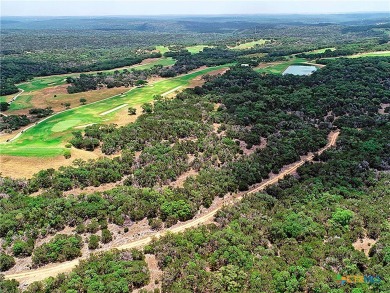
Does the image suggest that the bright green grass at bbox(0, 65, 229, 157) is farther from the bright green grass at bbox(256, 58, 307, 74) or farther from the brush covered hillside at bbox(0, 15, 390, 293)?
the bright green grass at bbox(256, 58, 307, 74)

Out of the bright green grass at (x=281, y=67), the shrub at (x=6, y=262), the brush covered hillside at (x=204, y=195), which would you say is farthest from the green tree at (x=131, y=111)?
the bright green grass at (x=281, y=67)

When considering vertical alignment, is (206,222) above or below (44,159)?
below

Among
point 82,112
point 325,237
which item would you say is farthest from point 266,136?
point 82,112

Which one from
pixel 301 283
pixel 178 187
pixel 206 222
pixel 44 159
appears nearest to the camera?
pixel 301 283

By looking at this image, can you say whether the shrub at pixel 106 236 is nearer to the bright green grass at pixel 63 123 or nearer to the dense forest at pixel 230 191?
the dense forest at pixel 230 191

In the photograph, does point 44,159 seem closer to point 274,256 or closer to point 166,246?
point 166,246

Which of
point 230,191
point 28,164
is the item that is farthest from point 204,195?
point 28,164

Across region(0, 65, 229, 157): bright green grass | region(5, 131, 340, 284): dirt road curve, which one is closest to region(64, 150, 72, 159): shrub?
region(0, 65, 229, 157): bright green grass
